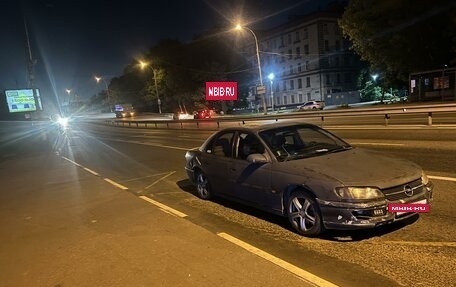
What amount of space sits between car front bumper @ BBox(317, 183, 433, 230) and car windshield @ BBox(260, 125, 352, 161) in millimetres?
1169

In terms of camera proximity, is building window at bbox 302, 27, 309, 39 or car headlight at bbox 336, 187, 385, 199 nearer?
car headlight at bbox 336, 187, 385, 199

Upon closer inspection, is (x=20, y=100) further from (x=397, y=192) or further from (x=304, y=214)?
(x=397, y=192)

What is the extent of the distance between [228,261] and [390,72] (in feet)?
156

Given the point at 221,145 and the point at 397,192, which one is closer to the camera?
the point at 397,192

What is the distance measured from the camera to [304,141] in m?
6.83

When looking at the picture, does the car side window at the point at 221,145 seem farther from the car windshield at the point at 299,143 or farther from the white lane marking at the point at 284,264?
the white lane marking at the point at 284,264

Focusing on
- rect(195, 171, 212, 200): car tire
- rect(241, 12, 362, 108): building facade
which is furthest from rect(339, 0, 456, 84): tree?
rect(195, 171, 212, 200): car tire

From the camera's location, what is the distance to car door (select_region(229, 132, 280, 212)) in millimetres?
6395

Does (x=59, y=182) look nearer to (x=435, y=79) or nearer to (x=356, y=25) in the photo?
(x=435, y=79)

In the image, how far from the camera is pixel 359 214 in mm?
5090

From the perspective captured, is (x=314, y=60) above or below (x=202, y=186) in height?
above

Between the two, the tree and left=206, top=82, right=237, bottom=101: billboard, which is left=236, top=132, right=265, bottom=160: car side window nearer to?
the tree

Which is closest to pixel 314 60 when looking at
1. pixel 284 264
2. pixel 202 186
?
pixel 202 186

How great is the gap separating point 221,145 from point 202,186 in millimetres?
1060
